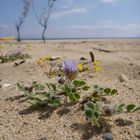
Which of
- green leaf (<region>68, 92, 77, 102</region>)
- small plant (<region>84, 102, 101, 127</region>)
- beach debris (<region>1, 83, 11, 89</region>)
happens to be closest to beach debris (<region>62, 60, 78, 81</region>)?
green leaf (<region>68, 92, 77, 102</region>)

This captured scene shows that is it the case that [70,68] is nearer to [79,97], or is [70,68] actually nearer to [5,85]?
[79,97]

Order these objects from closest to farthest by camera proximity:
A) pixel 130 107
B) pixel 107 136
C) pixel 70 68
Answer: pixel 107 136, pixel 130 107, pixel 70 68

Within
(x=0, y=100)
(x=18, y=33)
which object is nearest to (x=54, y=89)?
(x=0, y=100)

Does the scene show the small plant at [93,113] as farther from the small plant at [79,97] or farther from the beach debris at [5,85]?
the beach debris at [5,85]

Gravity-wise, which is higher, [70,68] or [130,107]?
[70,68]

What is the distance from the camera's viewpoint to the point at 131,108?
1856 mm

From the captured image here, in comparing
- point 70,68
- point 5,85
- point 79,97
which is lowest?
point 5,85

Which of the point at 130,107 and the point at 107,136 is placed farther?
the point at 130,107

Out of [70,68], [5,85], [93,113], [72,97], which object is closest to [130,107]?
[93,113]

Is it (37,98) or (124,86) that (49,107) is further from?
(124,86)

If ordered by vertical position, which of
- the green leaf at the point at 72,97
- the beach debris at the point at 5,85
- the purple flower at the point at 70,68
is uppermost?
the purple flower at the point at 70,68

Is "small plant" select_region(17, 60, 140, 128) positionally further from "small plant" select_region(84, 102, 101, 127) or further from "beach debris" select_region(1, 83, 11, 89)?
"beach debris" select_region(1, 83, 11, 89)

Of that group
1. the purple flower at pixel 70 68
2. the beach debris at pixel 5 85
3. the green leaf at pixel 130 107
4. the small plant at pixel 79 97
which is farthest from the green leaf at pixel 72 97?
the beach debris at pixel 5 85

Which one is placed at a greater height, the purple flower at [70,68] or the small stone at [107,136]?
the purple flower at [70,68]
